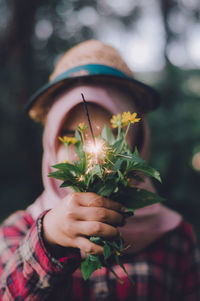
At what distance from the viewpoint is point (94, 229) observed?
0.53 m

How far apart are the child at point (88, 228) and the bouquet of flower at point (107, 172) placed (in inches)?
0.9

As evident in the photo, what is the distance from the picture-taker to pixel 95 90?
0.75 meters

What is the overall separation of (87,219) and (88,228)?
0.02m

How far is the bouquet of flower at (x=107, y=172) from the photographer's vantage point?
0.52 metres

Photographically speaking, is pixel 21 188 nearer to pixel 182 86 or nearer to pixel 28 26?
pixel 28 26

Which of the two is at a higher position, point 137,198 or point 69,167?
point 69,167

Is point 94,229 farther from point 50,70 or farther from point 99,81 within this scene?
point 50,70

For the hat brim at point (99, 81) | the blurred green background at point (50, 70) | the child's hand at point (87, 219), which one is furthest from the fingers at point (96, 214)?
the blurred green background at point (50, 70)

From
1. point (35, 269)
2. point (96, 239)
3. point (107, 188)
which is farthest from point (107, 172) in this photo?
point (35, 269)

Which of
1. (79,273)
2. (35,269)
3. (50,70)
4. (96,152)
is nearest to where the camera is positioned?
(96,152)

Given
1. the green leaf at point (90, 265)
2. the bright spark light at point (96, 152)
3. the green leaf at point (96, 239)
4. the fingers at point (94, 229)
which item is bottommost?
the green leaf at point (90, 265)

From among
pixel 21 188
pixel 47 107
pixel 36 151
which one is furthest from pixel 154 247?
pixel 21 188

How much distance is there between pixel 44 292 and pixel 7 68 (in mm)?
2303

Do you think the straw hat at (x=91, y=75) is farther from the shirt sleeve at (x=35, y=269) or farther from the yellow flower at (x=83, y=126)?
the shirt sleeve at (x=35, y=269)
